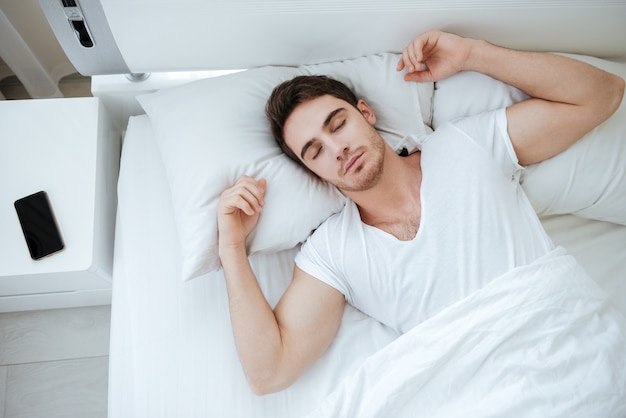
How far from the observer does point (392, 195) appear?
1.17m

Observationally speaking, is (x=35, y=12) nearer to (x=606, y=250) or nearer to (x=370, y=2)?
(x=370, y=2)

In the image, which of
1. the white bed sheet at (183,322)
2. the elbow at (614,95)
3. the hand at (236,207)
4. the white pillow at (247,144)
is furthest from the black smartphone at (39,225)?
the elbow at (614,95)

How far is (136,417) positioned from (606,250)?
1.31m

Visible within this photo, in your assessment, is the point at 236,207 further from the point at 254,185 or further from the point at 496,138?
the point at 496,138

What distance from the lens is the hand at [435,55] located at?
1148 mm

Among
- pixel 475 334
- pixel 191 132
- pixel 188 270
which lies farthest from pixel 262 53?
pixel 475 334

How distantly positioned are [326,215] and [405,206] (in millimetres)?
205

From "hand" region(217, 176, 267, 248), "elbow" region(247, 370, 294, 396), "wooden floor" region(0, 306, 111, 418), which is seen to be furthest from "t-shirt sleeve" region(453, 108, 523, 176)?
"wooden floor" region(0, 306, 111, 418)

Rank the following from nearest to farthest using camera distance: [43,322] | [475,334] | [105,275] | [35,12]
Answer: [475,334]
[105,275]
[35,12]
[43,322]

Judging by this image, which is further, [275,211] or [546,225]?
[546,225]

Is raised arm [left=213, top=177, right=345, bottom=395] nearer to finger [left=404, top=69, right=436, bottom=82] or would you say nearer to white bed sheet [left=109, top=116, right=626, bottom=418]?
white bed sheet [left=109, top=116, right=626, bottom=418]

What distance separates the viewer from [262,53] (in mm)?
1247

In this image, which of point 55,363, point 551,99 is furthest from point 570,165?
point 55,363

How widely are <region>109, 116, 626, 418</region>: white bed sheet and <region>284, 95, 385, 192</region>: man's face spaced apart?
0.28 m
